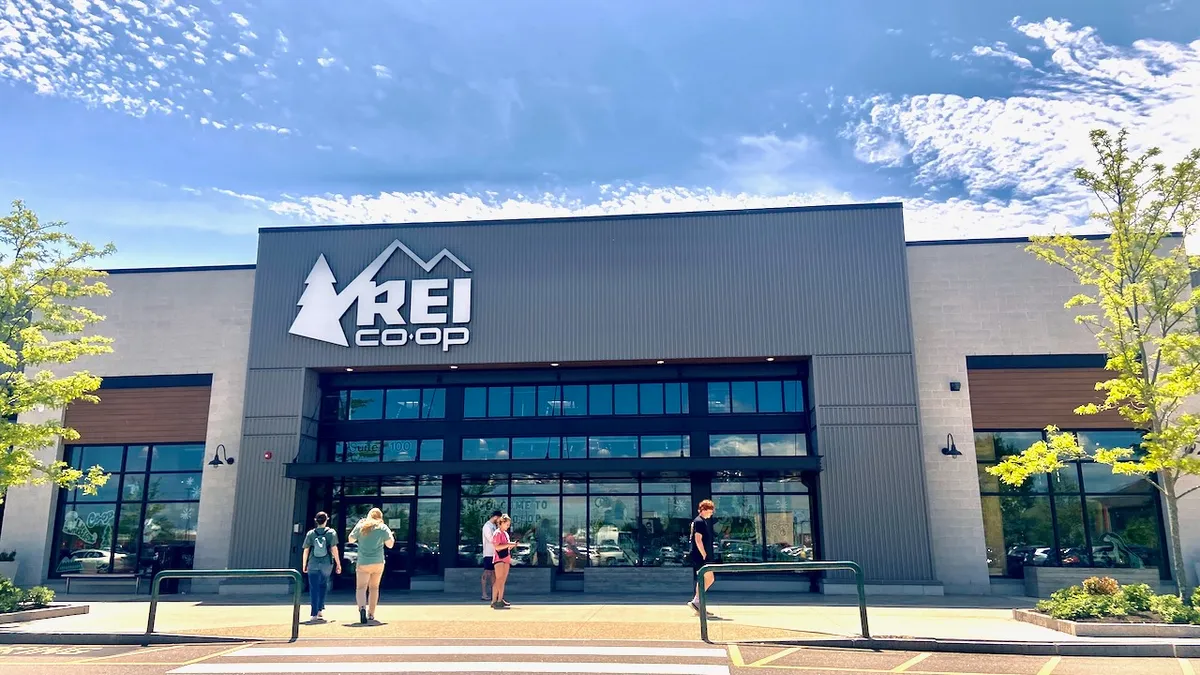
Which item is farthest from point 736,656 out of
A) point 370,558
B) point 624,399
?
point 624,399

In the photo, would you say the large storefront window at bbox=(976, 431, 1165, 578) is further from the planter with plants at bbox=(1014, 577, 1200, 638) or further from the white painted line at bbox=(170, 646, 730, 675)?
the white painted line at bbox=(170, 646, 730, 675)

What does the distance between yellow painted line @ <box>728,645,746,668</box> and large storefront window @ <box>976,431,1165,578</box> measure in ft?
35.1

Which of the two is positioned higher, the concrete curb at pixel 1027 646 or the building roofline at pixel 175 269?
the building roofline at pixel 175 269

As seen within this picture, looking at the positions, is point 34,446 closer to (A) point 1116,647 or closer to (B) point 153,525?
(B) point 153,525

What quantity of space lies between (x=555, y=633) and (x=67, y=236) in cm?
1200

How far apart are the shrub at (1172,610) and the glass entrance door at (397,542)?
14.3 meters

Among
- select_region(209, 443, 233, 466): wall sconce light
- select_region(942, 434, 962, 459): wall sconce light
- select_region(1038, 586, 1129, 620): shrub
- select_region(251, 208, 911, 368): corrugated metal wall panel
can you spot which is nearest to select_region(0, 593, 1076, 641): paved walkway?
select_region(1038, 586, 1129, 620): shrub

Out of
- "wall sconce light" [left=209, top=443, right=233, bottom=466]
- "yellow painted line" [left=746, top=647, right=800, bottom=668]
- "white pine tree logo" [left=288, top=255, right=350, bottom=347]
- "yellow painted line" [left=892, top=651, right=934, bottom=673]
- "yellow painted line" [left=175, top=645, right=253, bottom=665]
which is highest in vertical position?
"white pine tree logo" [left=288, top=255, right=350, bottom=347]

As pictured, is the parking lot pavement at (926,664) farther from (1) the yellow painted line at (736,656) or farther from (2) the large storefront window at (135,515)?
(2) the large storefront window at (135,515)

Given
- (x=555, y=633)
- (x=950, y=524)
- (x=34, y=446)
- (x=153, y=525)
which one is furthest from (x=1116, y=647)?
(x=153, y=525)

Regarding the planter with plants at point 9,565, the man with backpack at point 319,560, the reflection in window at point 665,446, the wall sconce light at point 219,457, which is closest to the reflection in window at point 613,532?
the reflection in window at point 665,446

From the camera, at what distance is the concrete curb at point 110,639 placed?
10547 millimetres

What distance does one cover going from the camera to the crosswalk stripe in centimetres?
827

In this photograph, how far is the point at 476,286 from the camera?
19.3m
